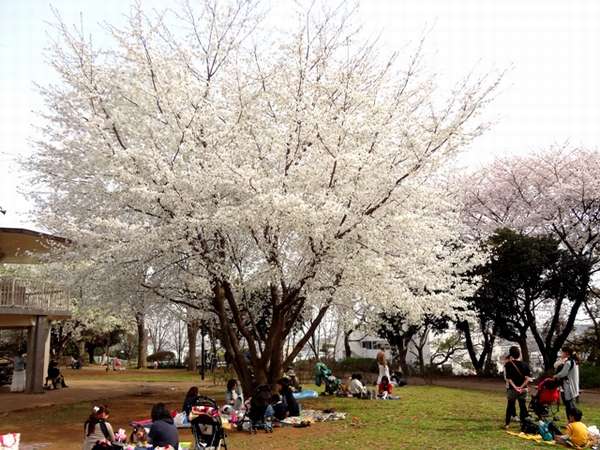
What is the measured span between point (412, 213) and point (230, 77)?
5.39m

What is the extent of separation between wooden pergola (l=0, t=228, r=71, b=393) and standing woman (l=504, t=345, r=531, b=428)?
47.5 ft

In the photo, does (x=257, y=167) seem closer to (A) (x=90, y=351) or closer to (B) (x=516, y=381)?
(B) (x=516, y=381)

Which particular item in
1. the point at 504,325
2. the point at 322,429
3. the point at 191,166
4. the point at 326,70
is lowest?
the point at 322,429

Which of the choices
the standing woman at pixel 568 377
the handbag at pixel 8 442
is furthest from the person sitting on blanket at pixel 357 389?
the handbag at pixel 8 442

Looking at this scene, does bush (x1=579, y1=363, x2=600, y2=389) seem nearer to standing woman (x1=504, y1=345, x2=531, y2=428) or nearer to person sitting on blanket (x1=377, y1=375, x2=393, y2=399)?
person sitting on blanket (x1=377, y1=375, x2=393, y2=399)

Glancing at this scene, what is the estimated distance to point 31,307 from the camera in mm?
20406

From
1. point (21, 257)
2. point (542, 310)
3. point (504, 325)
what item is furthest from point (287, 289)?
point (542, 310)

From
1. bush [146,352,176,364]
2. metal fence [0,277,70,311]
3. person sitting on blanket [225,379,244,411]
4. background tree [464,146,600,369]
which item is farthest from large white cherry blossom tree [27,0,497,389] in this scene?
bush [146,352,176,364]

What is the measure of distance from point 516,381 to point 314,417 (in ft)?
14.0

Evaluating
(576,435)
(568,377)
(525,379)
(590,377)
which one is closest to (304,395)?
(525,379)

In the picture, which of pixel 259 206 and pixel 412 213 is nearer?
pixel 259 206

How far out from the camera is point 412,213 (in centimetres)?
1246

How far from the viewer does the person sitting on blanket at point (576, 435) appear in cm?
879

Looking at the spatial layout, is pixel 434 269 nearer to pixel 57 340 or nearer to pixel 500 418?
pixel 500 418
